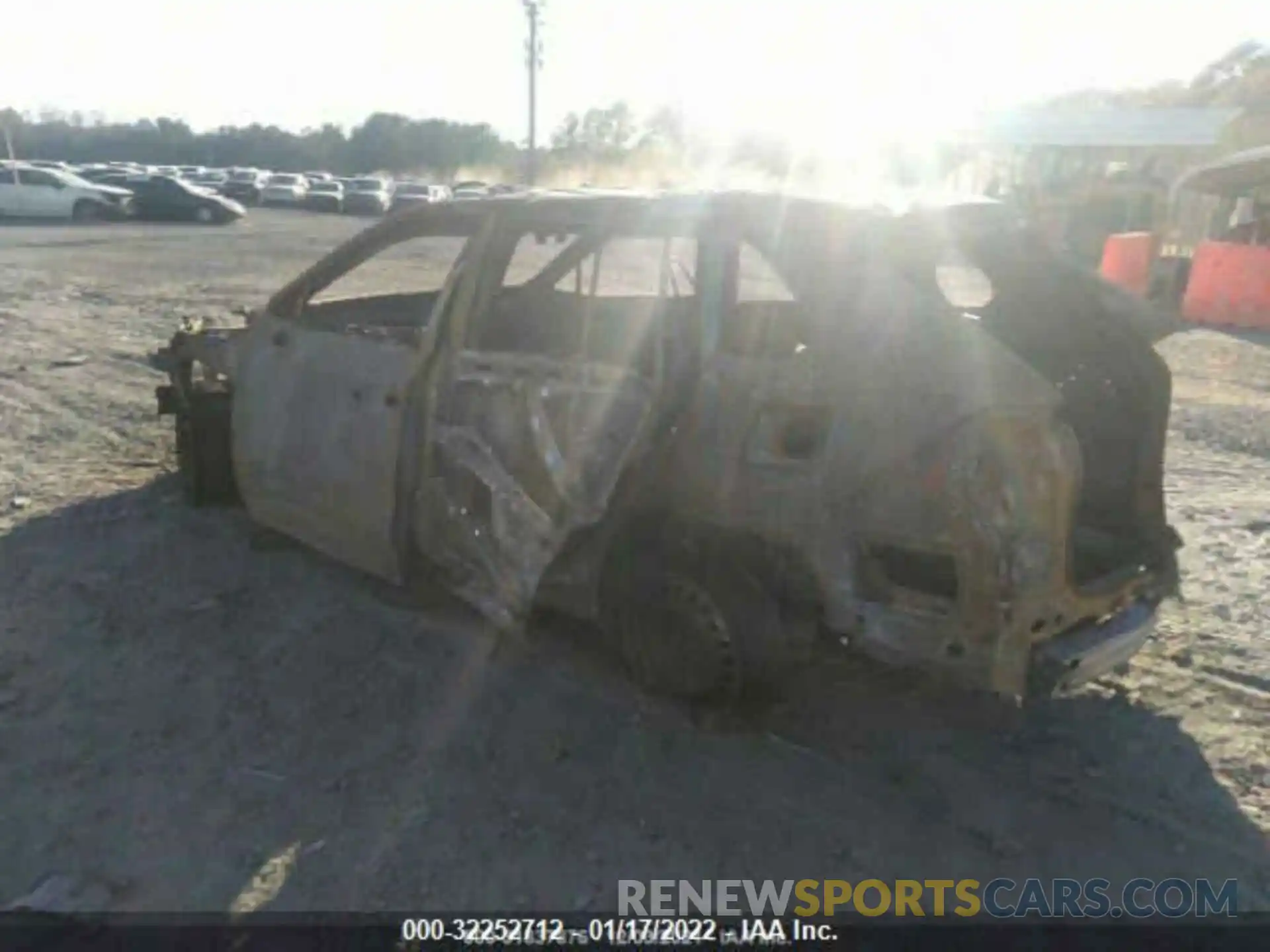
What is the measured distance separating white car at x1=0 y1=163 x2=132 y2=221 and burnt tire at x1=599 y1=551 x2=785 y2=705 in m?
30.8

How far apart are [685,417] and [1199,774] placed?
78.3 inches

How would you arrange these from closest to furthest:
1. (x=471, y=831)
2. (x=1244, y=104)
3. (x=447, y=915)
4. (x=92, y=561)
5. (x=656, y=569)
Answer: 1. (x=447, y=915)
2. (x=471, y=831)
3. (x=656, y=569)
4. (x=92, y=561)
5. (x=1244, y=104)

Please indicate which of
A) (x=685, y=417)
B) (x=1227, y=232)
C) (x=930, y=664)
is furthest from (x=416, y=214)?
(x=1227, y=232)

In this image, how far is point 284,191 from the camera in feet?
136

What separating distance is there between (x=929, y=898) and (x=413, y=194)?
4132cm

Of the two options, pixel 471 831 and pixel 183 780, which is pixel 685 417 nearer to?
pixel 471 831

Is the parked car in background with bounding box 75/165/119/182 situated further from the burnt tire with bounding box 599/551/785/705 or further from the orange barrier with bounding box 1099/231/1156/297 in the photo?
the burnt tire with bounding box 599/551/785/705

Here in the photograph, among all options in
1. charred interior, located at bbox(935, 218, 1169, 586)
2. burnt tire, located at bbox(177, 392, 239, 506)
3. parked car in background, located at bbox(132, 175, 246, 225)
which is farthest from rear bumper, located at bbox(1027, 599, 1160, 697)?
parked car in background, located at bbox(132, 175, 246, 225)

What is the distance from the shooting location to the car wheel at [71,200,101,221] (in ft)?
93.1

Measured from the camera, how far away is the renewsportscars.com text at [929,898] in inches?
99.2

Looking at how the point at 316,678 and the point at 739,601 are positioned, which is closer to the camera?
the point at 739,601

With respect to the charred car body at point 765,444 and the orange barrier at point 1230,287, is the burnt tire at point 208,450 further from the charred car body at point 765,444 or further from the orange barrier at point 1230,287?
the orange barrier at point 1230,287

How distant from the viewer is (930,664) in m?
2.80

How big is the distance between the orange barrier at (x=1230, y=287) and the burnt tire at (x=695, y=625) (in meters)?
13.8
